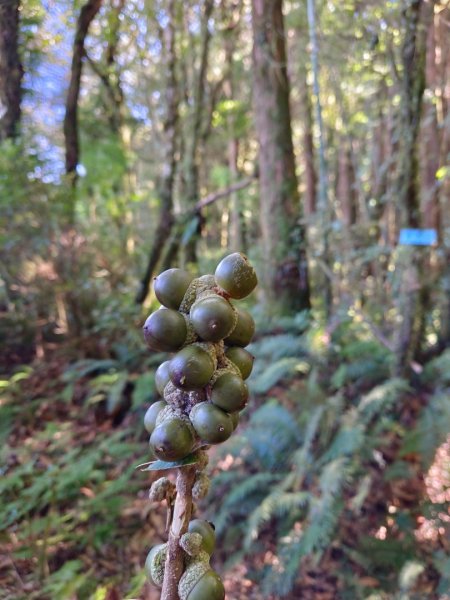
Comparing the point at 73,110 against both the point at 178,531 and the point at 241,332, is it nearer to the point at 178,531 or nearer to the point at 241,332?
the point at 241,332

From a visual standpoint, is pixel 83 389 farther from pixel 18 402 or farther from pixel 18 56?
pixel 18 56

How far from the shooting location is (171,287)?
882mm

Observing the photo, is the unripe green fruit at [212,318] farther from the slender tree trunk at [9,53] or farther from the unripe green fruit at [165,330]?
the slender tree trunk at [9,53]

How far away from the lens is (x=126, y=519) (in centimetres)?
352

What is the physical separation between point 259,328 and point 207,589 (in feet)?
16.6

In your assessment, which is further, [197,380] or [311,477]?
[311,477]

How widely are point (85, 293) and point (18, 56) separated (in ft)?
13.3

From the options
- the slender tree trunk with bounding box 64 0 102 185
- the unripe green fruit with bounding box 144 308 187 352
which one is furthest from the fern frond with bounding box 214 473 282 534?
the slender tree trunk with bounding box 64 0 102 185

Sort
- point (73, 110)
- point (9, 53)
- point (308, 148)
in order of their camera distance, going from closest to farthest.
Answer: point (9, 53), point (73, 110), point (308, 148)

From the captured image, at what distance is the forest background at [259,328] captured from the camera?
3115mm

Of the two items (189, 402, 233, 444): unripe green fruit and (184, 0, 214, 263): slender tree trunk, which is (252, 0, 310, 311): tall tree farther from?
(189, 402, 233, 444): unripe green fruit

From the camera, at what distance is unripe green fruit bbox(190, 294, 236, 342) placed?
81 cm

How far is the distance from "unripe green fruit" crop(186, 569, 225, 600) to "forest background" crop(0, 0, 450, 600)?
1.06 metres

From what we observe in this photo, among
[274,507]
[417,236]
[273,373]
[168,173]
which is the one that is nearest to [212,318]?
[274,507]
